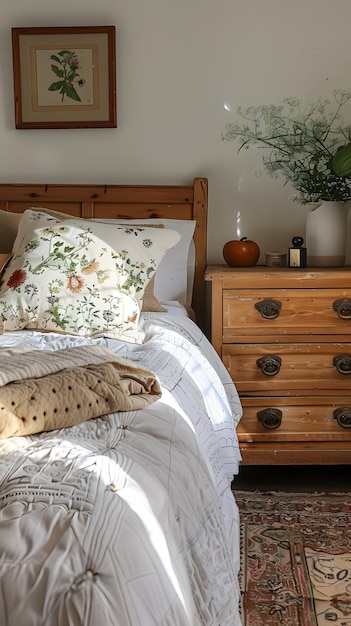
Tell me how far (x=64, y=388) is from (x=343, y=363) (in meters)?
1.65

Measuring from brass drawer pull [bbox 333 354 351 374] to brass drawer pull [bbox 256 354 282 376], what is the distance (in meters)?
0.20

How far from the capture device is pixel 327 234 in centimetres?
310

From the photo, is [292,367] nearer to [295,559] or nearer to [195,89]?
Answer: [295,559]

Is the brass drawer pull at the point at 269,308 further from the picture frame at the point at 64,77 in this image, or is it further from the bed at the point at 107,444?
the picture frame at the point at 64,77

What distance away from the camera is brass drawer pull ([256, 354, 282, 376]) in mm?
2861

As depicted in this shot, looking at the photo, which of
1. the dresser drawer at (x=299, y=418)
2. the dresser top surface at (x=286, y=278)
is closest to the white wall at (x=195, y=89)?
the dresser top surface at (x=286, y=278)

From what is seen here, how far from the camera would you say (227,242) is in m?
3.21

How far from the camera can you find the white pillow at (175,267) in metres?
3.06

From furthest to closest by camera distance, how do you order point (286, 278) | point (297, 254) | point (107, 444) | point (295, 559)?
point (297, 254), point (286, 278), point (295, 559), point (107, 444)

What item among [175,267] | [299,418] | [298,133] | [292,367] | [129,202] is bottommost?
[299,418]

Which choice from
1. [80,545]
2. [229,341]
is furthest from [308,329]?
[80,545]

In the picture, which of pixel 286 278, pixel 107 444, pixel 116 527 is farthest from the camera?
pixel 286 278

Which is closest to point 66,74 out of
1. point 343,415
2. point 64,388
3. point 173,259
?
point 173,259

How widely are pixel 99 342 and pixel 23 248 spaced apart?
493 millimetres
